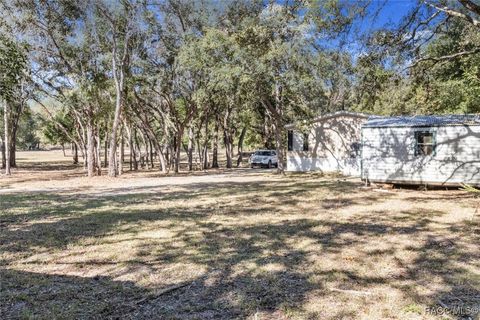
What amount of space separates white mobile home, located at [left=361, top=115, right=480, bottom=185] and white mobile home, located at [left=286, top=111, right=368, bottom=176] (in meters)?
5.98

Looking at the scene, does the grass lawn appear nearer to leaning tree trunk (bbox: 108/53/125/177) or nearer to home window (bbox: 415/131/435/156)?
home window (bbox: 415/131/435/156)

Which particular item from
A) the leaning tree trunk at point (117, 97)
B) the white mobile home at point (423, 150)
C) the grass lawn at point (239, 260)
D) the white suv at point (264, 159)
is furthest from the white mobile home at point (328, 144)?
the grass lawn at point (239, 260)

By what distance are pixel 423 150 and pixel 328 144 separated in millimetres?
8378

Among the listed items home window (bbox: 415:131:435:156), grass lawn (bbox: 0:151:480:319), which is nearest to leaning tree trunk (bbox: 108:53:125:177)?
grass lawn (bbox: 0:151:480:319)

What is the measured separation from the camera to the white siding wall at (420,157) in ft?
41.8

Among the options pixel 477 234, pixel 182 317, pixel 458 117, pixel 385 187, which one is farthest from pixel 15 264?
pixel 458 117

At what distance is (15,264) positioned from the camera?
5.28 meters

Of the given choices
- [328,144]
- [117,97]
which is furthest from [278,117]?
[117,97]

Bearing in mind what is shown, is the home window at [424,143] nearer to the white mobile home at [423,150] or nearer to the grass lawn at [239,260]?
the white mobile home at [423,150]

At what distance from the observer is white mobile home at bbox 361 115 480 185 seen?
12.8 m

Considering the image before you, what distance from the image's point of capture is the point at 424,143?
44.5 ft

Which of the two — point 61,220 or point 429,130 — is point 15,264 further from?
point 429,130

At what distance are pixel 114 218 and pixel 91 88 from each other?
11.9 metres

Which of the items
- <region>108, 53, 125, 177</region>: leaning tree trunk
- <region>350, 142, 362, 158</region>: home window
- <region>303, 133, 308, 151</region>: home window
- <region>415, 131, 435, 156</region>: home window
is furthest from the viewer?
<region>303, 133, 308, 151</region>: home window
